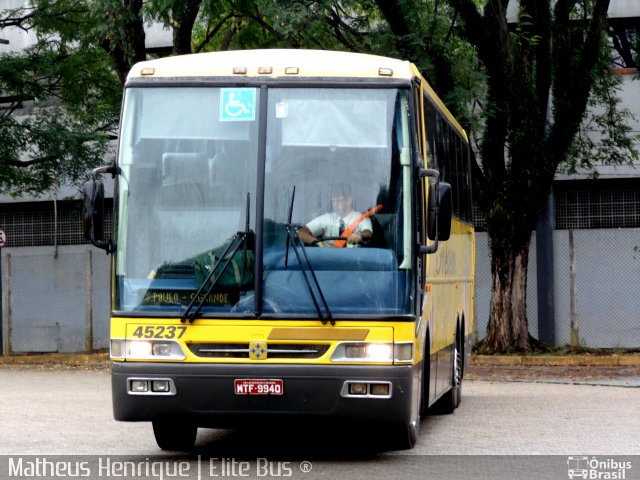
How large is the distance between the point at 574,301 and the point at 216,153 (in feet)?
52.0

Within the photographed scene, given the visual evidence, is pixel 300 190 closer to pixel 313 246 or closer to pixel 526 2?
pixel 313 246

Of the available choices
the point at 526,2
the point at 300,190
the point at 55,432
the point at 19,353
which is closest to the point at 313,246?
the point at 300,190

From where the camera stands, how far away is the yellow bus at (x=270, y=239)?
967 cm

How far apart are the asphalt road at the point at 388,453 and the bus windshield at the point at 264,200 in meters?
1.25

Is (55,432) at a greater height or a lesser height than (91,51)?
lesser

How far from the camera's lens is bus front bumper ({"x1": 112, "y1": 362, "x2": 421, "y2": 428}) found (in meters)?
9.61

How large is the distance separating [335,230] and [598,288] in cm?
1714

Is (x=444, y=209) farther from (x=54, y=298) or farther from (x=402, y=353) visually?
(x=54, y=298)

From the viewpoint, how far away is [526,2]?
22.6 m

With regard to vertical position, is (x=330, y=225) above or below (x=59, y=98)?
below

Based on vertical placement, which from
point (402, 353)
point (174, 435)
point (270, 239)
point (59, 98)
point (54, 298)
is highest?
point (59, 98)

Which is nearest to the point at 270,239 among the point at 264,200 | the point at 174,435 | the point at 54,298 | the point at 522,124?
the point at 264,200

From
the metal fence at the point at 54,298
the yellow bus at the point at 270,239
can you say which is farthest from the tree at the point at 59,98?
the yellow bus at the point at 270,239

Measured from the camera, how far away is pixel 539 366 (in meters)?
A: 22.3
